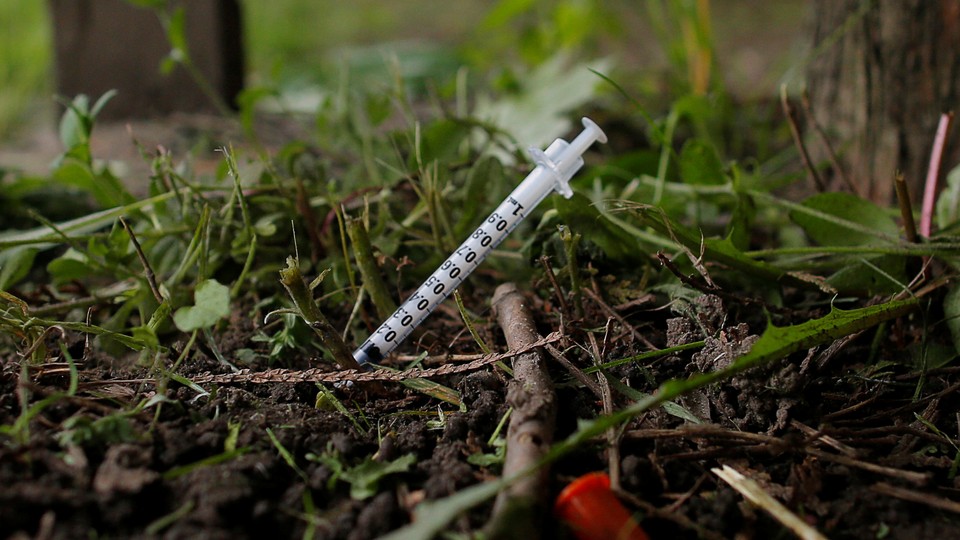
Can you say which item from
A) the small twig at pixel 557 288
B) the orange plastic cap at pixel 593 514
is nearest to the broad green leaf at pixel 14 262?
the small twig at pixel 557 288

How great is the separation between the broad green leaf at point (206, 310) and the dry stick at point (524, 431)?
0.30m

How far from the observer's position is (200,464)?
668 millimetres

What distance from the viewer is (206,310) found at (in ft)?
2.47

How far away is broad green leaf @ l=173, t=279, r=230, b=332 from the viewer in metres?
0.74

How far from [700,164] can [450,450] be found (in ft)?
2.35

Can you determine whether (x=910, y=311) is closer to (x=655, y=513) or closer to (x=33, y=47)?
(x=655, y=513)

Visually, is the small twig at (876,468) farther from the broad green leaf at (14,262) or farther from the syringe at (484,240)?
the broad green leaf at (14,262)

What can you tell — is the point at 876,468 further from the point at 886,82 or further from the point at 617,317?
the point at 886,82

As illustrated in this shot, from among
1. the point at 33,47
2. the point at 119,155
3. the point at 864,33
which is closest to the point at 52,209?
the point at 119,155

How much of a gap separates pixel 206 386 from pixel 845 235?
887 millimetres

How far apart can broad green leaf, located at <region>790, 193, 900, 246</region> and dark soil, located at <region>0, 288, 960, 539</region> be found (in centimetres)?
23

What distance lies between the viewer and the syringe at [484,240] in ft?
2.97

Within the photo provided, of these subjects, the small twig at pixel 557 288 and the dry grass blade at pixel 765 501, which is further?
the small twig at pixel 557 288

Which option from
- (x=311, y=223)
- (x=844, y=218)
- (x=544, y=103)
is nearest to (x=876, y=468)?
(x=844, y=218)
